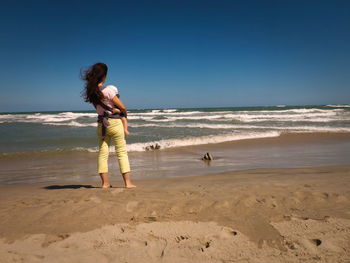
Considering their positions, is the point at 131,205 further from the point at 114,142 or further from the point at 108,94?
the point at 108,94

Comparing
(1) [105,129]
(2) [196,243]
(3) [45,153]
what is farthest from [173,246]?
(3) [45,153]

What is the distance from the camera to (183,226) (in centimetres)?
246

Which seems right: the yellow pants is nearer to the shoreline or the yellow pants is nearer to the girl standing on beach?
the girl standing on beach

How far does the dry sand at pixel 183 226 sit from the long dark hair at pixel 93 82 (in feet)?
4.48

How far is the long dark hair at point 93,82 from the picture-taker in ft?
12.0

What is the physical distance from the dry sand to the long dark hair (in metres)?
1.37

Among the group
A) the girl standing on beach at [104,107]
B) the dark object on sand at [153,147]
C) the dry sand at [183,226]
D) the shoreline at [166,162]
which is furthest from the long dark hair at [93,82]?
the dark object on sand at [153,147]

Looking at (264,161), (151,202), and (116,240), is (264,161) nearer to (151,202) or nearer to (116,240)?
(151,202)

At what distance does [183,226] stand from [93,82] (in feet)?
7.80

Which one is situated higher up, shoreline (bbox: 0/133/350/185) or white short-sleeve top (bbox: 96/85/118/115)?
white short-sleeve top (bbox: 96/85/118/115)

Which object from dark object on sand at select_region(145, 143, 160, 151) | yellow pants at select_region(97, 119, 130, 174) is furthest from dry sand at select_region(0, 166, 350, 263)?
dark object on sand at select_region(145, 143, 160, 151)

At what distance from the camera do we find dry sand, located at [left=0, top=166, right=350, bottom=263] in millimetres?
2018

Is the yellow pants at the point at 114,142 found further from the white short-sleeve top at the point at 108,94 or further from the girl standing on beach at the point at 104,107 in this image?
the white short-sleeve top at the point at 108,94

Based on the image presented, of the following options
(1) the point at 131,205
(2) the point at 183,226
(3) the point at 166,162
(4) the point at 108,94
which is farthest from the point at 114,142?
(3) the point at 166,162
